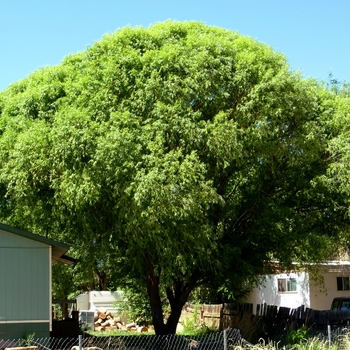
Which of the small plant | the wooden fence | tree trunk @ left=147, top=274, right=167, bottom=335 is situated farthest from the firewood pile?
the small plant

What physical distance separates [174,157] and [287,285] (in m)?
17.1

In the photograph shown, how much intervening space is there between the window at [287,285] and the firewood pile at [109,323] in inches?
301

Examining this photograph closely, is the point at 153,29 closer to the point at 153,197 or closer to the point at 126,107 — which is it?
the point at 126,107

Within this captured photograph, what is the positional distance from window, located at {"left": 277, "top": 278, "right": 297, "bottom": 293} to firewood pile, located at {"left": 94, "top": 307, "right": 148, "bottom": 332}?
7.64 metres

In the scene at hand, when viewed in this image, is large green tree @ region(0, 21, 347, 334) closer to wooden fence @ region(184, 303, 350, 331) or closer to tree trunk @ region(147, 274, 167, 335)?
tree trunk @ region(147, 274, 167, 335)

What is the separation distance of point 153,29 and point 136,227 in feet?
24.3

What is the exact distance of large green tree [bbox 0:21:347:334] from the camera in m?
17.7

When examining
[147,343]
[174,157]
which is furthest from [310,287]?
[174,157]

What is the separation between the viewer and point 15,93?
2436cm

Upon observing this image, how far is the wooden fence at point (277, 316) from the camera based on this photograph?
2217 cm

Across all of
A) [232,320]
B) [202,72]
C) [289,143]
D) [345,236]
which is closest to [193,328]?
[232,320]

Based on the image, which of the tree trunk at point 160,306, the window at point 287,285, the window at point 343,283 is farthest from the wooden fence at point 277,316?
the window at point 343,283

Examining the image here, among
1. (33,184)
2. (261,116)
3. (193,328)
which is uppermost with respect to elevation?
(261,116)

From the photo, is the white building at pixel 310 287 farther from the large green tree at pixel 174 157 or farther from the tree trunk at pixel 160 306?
the large green tree at pixel 174 157
